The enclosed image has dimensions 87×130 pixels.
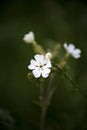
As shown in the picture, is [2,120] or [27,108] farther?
[27,108]

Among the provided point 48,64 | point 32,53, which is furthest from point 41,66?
point 32,53

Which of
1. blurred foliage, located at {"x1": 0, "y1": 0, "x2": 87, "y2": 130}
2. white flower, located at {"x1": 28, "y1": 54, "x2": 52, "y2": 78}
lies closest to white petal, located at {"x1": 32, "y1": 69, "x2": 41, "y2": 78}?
white flower, located at {"x1": 28, "y1": 54, "x2": 52, "y2": 78}

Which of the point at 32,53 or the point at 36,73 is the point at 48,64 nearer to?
the point at 36,73

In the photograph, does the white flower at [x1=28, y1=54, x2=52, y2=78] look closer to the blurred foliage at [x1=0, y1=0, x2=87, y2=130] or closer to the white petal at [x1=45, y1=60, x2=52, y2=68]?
the white petal at [x1=45, y1=60, x2=52, y2=68]

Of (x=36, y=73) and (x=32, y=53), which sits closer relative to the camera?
(x=36, y=73)

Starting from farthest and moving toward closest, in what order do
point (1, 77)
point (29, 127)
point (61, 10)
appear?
1. point (61, 10)
2. point (1, 77)
3. point (29, 127)

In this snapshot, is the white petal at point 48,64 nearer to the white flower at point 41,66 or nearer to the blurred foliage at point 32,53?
the white flower at point 41,66

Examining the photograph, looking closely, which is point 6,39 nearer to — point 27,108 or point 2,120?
point 27,108

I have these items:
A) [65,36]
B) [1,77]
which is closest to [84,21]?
[65,36]
